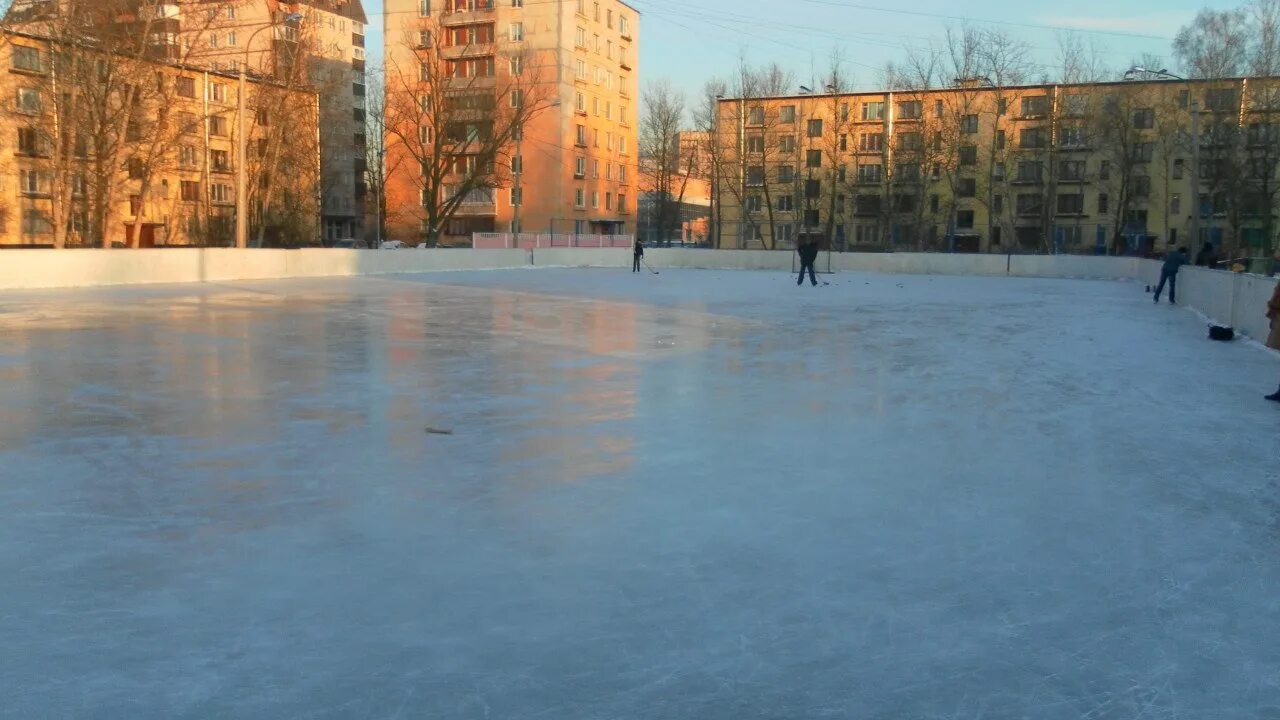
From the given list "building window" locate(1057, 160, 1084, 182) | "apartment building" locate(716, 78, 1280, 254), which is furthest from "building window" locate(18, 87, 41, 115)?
"building window" locate(1057, 160, 1084, 182)

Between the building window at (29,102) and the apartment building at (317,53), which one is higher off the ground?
the apartment building at (317,53)

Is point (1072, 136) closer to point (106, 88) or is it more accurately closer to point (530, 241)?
point (530, 241)

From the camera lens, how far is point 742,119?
75.3 metres

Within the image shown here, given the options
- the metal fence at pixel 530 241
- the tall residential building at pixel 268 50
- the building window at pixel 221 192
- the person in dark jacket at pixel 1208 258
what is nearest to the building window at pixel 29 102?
the tall residential building at pixel 268 50

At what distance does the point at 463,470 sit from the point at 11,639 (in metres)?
3.28

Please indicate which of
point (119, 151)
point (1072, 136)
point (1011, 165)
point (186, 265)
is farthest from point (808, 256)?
point (1072, 136)

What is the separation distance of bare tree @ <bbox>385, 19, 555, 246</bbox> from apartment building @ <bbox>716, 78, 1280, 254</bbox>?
1514 cm

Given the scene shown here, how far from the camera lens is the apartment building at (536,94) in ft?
247

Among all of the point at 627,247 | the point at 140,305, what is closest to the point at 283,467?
the point at 140,305

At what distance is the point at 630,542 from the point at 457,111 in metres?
64.4

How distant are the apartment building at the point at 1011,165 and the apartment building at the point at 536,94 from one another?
399 inches

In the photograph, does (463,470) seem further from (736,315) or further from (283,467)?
(736,315)

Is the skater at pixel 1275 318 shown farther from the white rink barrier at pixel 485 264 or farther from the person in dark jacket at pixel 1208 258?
the person in dark jacket at pixel 1208 258

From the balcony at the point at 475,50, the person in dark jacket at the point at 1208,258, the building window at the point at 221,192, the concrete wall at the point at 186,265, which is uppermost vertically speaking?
the balcony at the point at 475,50
